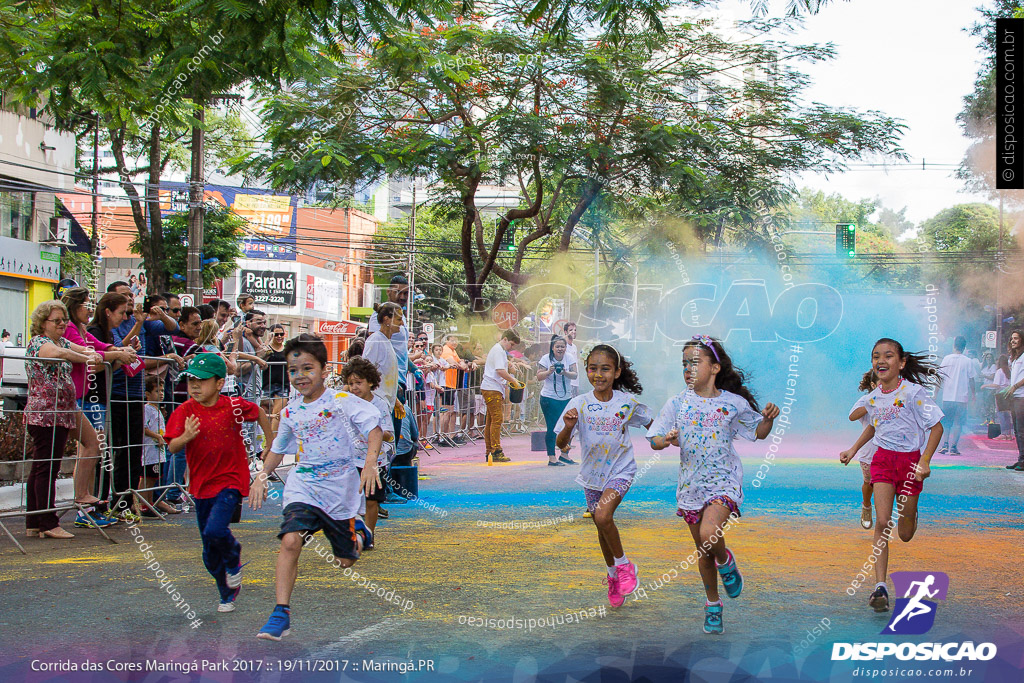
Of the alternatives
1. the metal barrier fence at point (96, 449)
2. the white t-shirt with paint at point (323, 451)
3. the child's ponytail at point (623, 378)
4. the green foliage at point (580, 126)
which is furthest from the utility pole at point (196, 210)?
the white t-shirt with paint at point (323, 451)

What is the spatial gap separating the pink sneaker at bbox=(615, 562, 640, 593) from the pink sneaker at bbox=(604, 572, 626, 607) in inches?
0.5

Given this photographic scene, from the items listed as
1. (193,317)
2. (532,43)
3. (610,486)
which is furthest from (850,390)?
(610,486)

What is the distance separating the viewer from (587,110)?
17.3 m

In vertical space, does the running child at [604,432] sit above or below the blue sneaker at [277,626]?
above

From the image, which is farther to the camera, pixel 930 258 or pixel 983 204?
pixel 930 258

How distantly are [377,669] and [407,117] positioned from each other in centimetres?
1456

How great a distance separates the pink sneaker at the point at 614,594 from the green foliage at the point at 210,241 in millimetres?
20860

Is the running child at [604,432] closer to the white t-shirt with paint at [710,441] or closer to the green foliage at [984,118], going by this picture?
the white t-shirt with paint at [710,441]

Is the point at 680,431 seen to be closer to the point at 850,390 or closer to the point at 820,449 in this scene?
the point at 820,449

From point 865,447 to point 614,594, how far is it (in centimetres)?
288

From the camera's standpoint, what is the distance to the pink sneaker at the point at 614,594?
556cm

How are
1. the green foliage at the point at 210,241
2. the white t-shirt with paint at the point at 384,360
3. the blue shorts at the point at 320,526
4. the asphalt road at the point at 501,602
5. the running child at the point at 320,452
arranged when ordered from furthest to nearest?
the green foliage at the point at 210,241 < the white t-shirt with paint at the point at 384,360 < the running child at the point at 320,452 < the blue shorts at the point at 320,526 < the asphalt road at the point at 501,602

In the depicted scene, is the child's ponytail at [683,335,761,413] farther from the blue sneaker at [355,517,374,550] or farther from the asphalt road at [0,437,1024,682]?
the blue sneaker at [355,517,374,550]

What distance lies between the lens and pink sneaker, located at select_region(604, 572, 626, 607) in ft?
18.2
